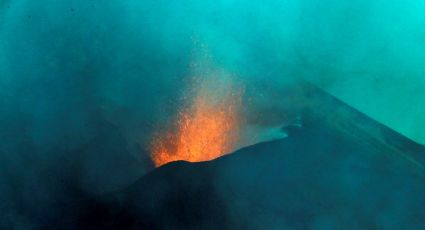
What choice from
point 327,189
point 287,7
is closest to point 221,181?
point 327,189

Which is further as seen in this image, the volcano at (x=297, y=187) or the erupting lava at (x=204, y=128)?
the erupting lava at (x=204, y=128)

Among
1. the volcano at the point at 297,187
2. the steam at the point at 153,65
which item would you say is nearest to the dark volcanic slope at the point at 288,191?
the volcano at the point at 297,187

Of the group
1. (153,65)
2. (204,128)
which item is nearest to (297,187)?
(204,128)

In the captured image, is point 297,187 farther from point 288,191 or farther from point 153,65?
point 153,65

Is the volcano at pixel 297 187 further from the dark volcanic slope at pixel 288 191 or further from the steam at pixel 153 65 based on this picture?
the steam at pixel 153 65

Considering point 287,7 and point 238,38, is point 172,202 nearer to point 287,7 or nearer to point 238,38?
point 238,38

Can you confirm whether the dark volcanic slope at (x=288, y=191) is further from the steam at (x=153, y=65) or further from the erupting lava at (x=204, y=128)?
the steam at (x=153, y=65)
